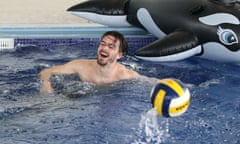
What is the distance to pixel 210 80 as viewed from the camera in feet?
14.1

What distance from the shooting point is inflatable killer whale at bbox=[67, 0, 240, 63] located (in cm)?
444

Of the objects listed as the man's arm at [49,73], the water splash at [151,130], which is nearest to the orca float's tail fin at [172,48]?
the man's arm at [49,73]

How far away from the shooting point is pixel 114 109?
3527 millimetres

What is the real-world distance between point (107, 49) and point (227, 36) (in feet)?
4.53

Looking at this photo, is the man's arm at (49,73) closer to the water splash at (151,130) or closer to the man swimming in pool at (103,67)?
the man swimming in pool at (103,67)

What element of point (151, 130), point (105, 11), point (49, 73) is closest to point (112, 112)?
point (151, 130)

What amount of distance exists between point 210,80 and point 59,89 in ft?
4.34

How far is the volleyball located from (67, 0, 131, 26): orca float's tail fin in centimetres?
257

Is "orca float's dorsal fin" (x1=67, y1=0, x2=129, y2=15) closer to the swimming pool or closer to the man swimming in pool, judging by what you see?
the swimming pool

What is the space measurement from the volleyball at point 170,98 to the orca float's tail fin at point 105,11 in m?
2.57

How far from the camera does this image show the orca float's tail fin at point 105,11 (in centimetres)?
522

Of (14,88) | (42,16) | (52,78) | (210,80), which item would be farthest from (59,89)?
(42,16)

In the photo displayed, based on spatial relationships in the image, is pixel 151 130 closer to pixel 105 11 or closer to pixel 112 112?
pixel 112 112

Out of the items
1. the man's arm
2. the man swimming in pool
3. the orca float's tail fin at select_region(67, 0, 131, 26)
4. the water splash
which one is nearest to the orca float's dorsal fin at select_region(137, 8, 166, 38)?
the orca float's tail fin at select_region(67, 0, 131, 26)
